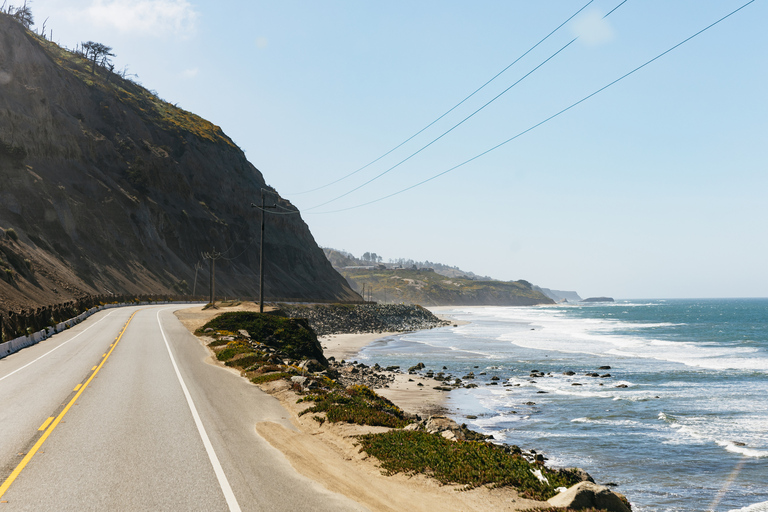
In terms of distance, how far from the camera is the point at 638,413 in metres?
28.6

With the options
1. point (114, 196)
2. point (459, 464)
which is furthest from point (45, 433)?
point (114, 196)

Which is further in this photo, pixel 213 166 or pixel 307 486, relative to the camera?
pixel 213 166

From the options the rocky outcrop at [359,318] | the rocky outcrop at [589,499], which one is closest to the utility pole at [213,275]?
the rocky outcrop at [359,318]

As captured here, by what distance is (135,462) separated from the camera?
10609mm

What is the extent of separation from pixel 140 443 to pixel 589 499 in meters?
9.48

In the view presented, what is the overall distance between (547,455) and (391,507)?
44.0 ft

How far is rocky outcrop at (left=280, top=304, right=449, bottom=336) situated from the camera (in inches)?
3455

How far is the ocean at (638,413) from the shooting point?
18141 millimetres

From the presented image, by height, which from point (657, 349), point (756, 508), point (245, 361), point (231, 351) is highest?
point (231, 351)

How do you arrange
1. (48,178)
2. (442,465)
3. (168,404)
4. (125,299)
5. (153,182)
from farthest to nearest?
(153,182), (48,178), (125,299), (168,404), (442,465)

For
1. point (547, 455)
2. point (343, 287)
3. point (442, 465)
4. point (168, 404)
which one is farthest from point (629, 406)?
point (343, 287)

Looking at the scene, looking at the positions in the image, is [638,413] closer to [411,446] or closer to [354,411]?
[354,411]

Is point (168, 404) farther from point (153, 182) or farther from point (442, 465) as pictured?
point (153, 182)

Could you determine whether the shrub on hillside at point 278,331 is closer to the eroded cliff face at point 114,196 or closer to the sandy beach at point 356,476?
the eroded cliff face at point 114,196
